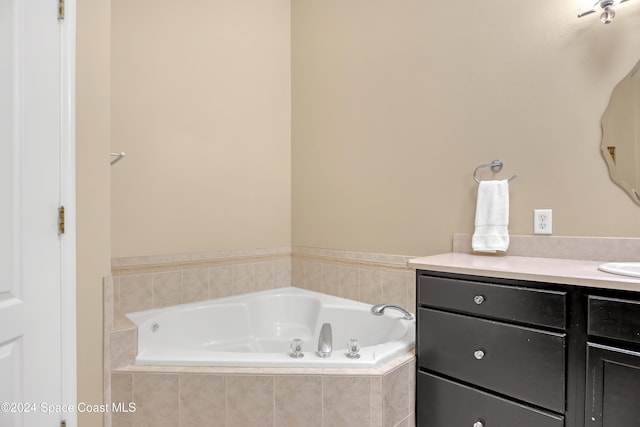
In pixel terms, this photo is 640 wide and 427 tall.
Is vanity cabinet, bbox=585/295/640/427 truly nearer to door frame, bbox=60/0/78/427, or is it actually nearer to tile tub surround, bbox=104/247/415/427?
tile tub surround, bbox=104/247/415/427

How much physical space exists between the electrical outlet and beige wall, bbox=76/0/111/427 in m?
1.98

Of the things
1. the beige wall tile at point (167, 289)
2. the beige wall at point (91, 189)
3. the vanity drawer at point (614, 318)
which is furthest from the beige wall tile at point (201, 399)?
the vanity drawer at point (614, 318)

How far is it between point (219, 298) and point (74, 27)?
5.72 ft

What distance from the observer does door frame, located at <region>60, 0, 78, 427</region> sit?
4.61ft

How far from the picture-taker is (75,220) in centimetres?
147

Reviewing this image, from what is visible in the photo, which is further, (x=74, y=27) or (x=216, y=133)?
(x=216, y=133)

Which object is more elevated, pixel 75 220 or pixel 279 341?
pixel 75 220

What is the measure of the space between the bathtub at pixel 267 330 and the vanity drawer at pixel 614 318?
793 mm

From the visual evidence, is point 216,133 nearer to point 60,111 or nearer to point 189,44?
point 189,44

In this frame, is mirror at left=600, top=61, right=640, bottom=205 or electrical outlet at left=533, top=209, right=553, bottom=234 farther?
electrical outlet at left=533, top=209, right=553, bottom=234

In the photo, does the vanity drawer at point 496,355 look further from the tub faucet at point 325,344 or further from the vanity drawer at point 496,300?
the tub faucet at point 325,344

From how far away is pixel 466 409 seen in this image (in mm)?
1562

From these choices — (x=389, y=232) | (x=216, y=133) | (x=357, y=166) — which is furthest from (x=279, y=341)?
(x=216, y=133)

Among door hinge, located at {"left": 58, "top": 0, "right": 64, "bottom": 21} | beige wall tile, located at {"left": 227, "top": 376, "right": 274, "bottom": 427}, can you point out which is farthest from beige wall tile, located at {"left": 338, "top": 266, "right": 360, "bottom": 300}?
door hinge, located at {"left": 58, "top": 0, "right": 64, "bottom": 21}
